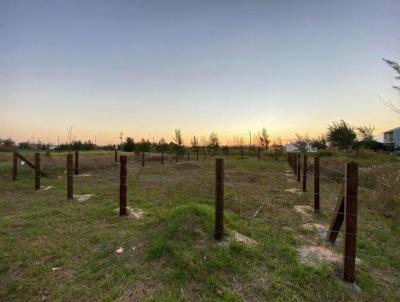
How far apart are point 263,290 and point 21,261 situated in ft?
10.4

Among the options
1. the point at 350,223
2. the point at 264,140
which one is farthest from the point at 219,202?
the point at 264,140

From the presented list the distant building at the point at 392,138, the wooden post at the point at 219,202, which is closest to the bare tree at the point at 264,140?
the distant building at the point at 392,138

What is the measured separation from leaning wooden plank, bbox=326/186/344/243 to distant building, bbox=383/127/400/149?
A: 4877 centimetres

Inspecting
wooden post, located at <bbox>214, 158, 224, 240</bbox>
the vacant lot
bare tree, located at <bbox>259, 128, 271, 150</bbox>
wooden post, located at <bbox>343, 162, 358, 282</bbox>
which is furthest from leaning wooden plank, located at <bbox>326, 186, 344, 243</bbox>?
bare tree, located at <bbox>259, 128, 271, 150</bbox>

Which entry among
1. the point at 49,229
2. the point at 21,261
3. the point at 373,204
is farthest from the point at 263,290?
the point at 373,204

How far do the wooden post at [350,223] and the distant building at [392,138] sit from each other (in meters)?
49.8

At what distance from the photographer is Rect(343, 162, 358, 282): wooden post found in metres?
3.48

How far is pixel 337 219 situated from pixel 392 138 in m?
63.7

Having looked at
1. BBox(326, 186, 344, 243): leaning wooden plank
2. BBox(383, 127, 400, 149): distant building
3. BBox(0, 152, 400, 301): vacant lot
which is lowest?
BBox(0, 152, 400, 301): vacant lot

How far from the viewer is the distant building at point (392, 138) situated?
50.3m

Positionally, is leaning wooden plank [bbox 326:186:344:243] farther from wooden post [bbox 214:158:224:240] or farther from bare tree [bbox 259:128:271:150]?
bare tree [bbox 259:128:271:150]

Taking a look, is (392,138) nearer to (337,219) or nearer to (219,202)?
(337,219)

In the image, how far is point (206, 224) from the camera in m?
4.50

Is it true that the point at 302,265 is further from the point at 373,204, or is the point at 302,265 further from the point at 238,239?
the point at 373,204
